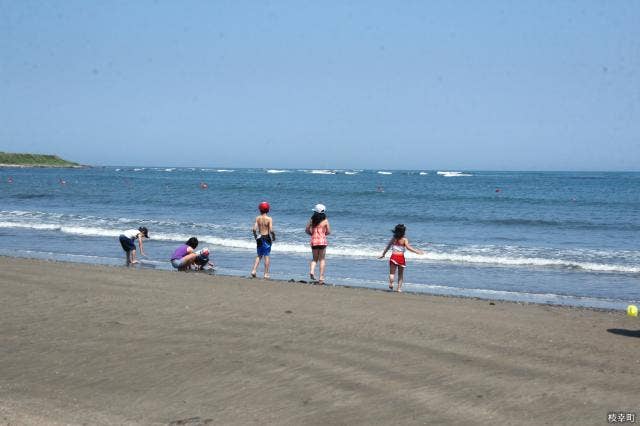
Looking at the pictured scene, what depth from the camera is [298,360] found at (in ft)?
20.7

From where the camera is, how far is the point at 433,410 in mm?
5148

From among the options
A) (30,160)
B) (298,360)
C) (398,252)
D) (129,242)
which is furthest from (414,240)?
(30,160)

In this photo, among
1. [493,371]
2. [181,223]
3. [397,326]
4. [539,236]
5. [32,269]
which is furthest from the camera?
[181,223]

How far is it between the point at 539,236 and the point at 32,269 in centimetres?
1634

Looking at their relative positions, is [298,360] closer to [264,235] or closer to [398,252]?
[398,252]

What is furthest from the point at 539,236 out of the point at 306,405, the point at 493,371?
the point at 306,405

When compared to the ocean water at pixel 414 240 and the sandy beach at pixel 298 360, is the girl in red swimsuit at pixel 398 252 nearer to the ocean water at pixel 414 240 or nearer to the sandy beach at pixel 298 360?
the ocean water at pixel 414 240

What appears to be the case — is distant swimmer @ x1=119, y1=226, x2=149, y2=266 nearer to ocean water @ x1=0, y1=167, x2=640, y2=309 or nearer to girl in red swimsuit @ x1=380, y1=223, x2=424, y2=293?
ocean water @ x1=0, y1=167, x2=640, y2=309

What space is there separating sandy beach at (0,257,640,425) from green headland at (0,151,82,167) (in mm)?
124186

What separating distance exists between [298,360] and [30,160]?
441 feet

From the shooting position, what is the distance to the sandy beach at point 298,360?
517 centimetres

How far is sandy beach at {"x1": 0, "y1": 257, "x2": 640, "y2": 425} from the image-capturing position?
5168mm

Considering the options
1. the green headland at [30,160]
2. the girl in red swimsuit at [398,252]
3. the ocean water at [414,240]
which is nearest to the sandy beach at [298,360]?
the girl in red swimsuit at [398,252]

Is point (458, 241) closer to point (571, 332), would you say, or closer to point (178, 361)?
point (571, 332)
